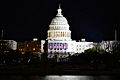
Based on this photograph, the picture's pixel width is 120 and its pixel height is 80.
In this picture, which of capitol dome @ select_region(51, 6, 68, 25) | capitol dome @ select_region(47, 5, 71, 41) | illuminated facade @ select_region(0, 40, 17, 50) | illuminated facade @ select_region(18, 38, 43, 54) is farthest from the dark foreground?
capitol dome @ select_region(51, 6, 68, 25)

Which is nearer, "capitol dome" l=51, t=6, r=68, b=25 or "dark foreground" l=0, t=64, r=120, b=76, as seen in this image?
"dark foreground" l=0, t=64, r=120, b=76

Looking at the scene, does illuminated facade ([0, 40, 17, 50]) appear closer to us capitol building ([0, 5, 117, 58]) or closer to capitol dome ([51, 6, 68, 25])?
us capitol building ([0, 5, 117, 58])

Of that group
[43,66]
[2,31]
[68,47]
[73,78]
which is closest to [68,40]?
[68,47]

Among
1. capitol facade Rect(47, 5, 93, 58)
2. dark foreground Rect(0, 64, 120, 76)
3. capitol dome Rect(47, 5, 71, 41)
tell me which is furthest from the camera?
capitol dome Rect(47, 5, 71, 41)

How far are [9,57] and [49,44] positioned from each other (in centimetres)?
7086

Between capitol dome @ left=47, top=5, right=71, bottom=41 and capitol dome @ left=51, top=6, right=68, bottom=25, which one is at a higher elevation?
capitol dome @ left=51, top=6, right=68, bottom=25

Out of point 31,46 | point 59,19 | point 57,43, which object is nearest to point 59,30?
point 59,19

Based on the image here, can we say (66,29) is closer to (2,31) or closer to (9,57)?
(2,31)

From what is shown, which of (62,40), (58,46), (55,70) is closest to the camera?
(55,70)

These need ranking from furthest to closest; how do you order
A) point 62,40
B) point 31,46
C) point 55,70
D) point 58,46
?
point 31,46, point 58,46, point 62,40, point 55,70

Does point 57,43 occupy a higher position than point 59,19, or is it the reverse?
point 59,19

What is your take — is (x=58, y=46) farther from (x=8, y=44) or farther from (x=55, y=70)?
(x=55, y=70)

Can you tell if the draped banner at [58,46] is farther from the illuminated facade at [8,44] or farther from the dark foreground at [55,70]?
the dark foreground at [55,70]

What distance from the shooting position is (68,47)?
191250mm
